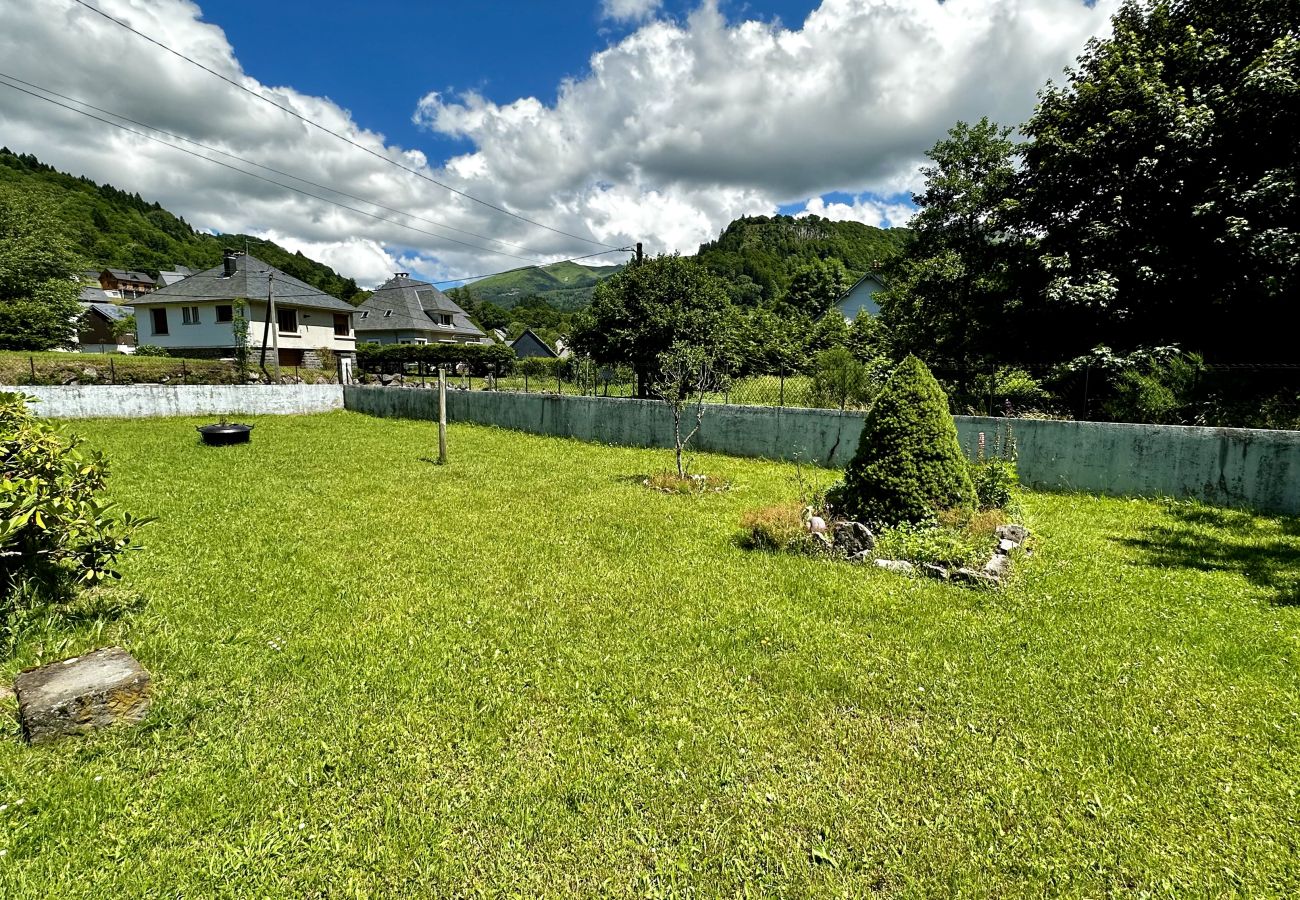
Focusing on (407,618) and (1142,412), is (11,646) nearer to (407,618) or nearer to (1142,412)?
(407,618)

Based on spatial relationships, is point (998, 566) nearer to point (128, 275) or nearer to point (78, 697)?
point (78, 697)

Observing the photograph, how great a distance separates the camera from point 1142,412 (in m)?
8.35

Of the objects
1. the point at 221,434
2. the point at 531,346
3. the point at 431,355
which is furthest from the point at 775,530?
the point at 531,346

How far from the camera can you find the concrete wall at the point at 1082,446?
23.0 feet

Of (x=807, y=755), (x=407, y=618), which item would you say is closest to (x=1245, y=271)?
(x=807, y=755)

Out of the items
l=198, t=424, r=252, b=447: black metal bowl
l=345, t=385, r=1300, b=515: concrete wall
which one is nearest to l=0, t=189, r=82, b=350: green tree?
l=198, t=424, r=252, b=447: black metal bowl

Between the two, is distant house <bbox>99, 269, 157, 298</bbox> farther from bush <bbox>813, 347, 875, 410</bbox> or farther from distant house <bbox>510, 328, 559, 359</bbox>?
bush <bbox>813, 347, 875, 410</bbox>

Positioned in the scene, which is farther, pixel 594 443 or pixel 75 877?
pixel 594 443

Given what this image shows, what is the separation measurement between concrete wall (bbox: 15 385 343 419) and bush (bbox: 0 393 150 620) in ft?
50.8

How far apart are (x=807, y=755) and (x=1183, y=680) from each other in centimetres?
246

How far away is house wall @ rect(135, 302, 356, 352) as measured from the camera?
90.7 ft

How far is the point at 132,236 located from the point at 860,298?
75.2 m

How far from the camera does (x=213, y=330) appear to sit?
91.5 feet

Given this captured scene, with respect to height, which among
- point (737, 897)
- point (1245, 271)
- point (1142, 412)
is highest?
point (1245, 271)
